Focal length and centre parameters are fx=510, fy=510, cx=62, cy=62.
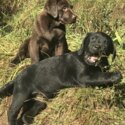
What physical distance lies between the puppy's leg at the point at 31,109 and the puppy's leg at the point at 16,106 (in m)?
0.14

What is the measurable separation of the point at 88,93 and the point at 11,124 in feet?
3.49

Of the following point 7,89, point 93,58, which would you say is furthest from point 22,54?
point 93,58

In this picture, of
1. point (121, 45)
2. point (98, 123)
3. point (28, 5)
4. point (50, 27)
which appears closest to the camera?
point (98, 123)

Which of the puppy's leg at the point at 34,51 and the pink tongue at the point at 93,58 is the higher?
the pink tongue at the point at 93,58

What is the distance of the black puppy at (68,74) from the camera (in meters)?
6.10

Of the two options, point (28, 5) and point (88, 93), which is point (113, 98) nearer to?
point (88, 93)

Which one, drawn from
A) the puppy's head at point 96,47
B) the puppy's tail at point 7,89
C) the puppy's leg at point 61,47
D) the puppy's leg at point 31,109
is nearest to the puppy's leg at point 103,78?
the puppy's head at point 96,47

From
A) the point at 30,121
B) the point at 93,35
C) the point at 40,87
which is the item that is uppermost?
the point at 93,35

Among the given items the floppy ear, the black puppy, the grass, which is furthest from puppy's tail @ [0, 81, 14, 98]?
the floppy ear

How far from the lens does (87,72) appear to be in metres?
6.16

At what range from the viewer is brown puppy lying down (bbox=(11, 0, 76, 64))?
7532 millimetres

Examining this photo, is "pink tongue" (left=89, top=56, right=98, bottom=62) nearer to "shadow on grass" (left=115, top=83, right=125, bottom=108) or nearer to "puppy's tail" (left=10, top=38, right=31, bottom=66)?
"shadow on grass" (left=115, top=83, right=125, bottom=108)

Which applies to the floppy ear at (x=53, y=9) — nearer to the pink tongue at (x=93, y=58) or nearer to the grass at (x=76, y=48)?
the grass at (x=76, y=48)

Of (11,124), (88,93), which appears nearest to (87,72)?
(88,93)
